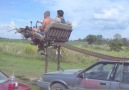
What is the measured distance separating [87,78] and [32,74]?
6947 mm

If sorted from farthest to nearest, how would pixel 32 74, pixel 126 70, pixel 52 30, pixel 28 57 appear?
pixel 28 57
pixel 32 74
pixel 52 30
pixel 126 70

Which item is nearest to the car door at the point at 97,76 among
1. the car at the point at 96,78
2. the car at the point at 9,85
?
the car at the point at 96,78

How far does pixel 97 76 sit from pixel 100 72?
0.47ft

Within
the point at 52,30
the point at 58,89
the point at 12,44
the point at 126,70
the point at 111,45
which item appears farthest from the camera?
the point at 111,45

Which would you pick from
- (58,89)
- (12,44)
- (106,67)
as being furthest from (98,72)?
(12,44)

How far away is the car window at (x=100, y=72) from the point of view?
10664mm

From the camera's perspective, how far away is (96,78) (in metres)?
10.8

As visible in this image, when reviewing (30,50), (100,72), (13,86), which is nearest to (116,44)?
(30,50)

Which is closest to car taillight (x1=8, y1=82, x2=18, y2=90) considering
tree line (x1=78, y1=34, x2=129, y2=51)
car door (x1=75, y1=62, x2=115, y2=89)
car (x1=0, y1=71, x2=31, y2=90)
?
car (x1=0, y1=71, x2=31, y2=90)

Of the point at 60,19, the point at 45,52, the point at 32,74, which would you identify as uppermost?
the point at 60,19

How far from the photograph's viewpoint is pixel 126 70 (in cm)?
1038

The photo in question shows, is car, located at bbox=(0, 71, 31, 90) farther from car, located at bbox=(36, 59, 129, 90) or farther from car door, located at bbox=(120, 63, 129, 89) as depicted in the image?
car door, located at bbox=(120, 63, 129, 89)

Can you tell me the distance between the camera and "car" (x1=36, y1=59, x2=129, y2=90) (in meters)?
10.4

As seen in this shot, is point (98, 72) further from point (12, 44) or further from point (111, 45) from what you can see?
point (111, 45)
